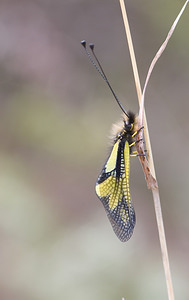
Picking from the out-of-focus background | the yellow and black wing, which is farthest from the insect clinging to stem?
the out-of-focus background

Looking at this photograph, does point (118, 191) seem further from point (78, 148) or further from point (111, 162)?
point (78, 148)

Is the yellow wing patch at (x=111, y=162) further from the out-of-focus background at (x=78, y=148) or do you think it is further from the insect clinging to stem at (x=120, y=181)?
the out-of-focus background at (x=78, y=148)

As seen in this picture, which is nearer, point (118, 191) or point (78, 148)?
point (118, 191)

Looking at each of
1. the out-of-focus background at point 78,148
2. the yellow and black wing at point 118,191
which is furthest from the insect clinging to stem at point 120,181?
the out-of-focus background at point 78,148

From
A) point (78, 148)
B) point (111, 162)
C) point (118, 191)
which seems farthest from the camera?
point (78, 148)

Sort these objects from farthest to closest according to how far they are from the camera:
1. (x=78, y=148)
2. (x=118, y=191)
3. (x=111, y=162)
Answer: (x=78, y=148) → (x=111, y=162) → (x=118, y=191)

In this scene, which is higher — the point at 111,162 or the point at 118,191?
the point at 111,162

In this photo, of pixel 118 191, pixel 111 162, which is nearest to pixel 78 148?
pixel 111 162

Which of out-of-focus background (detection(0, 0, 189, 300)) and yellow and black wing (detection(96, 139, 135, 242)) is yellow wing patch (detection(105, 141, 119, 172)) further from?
out-of-focus background (detection(0, 0, 189, 300))
